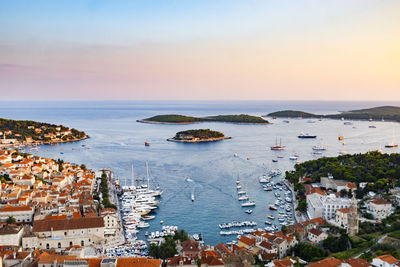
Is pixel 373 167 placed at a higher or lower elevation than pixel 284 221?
higher

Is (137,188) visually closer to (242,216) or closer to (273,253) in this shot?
(242,216)

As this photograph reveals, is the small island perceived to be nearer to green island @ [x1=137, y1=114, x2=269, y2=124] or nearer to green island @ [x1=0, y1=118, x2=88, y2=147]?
green island @ [x1=0, y1=118, x2=88, y2=147]

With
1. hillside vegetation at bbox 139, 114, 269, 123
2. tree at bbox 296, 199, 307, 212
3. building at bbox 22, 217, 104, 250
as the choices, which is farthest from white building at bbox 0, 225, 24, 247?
hillside vegetation at bbox 139, 114, 269, 123

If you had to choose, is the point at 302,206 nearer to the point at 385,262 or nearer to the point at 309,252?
the point at 309,252

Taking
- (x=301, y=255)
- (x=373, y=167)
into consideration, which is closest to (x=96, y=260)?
(x=301, y=255)

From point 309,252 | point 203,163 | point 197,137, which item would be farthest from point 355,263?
point 197,137
